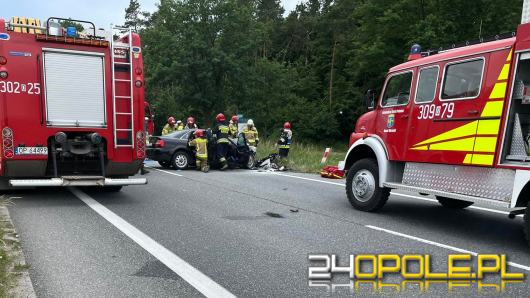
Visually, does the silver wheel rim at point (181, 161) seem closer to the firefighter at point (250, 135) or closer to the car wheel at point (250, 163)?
the car wheel at point (250, 163)

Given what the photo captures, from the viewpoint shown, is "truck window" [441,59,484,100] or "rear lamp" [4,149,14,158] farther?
"rear lamp" [4,149,14,158]

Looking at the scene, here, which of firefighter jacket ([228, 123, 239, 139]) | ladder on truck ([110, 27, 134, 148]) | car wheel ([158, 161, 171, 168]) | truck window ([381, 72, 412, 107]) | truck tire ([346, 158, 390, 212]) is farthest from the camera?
firefighter jacket ([228, 123, 239, 139])

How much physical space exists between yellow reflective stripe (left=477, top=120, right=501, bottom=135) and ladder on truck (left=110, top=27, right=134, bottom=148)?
589cm

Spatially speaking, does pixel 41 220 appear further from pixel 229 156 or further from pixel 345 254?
pixel 229 156

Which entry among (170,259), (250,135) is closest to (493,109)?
(170,259)

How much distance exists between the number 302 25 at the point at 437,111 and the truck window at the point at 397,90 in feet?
1.49

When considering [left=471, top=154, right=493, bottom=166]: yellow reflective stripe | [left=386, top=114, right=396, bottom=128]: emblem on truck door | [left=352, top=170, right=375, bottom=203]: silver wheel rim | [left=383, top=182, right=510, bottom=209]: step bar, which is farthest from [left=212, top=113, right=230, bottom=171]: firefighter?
[left=471, top=154, right=493, bottom=166]: yellow reflective stripe

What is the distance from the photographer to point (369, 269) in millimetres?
4988

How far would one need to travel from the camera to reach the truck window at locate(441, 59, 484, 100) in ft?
20.7

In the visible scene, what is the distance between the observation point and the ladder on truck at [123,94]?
8.61 m

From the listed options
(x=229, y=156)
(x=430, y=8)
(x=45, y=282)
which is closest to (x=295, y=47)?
(x=430, y=8)

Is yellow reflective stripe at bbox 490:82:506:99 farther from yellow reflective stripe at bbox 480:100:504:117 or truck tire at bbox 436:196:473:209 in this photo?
truck tire at bbox 436:196:473:209

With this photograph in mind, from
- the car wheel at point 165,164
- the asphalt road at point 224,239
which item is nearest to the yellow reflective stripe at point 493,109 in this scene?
the asphalt road at point 224,239

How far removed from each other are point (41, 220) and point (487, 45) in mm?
6719
